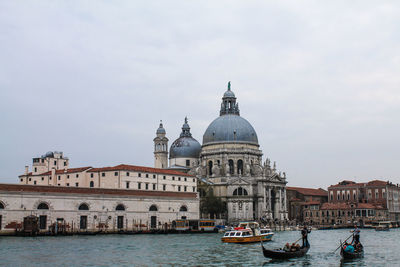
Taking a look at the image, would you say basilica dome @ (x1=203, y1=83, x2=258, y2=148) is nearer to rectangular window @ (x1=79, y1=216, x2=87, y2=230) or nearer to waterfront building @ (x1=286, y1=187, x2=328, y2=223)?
waterfront building @ (x1=286, y1=187, x2=328, y2=223)

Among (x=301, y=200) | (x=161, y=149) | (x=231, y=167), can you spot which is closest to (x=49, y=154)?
(x=161, y=149)

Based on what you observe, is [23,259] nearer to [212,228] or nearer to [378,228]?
[212,228]

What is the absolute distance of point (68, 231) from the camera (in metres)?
60.6

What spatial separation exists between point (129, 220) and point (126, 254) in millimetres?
29171

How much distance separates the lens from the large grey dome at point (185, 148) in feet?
359

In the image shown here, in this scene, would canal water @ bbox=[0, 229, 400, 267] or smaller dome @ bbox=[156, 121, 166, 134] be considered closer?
canal water @ bbox=[0, 229, 400, 267]

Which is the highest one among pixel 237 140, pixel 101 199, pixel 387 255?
pixel 237 140

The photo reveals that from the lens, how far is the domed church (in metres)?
94.9

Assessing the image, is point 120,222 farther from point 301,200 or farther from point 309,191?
point 309,191

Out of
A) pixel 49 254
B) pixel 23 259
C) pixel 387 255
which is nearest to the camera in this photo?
pixel 23 259

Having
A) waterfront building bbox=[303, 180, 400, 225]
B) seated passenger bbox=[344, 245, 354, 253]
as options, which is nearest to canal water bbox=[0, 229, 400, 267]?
seated passenger bbox=[344, 245, 354, 253]

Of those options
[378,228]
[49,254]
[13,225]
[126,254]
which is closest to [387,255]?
[126,254]

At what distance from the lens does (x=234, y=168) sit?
327 feet

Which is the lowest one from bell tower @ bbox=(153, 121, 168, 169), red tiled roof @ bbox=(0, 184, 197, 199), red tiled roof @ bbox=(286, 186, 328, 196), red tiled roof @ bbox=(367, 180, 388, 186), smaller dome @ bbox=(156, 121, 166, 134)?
red tiled roof @ bbox=(0, 184, 197, 199)
